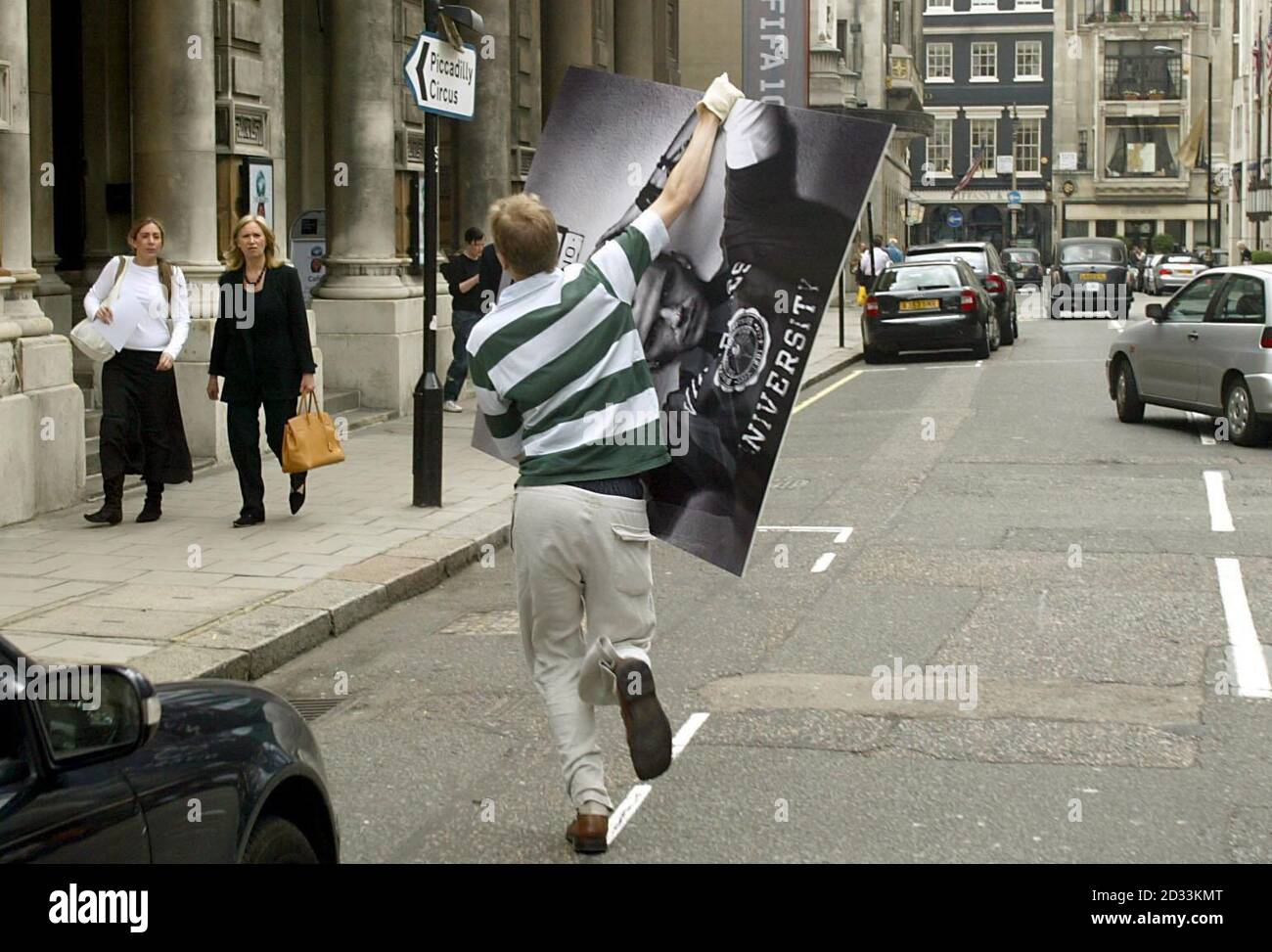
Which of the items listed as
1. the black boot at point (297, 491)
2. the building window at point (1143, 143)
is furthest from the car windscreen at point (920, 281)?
the building window at point (1143, 143)

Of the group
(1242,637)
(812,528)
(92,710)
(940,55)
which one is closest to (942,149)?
(940,55)

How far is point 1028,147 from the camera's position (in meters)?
100

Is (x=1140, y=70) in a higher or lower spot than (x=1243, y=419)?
higher

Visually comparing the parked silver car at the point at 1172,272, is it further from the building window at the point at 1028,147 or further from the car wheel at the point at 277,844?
the car wheel at the point at 277,844

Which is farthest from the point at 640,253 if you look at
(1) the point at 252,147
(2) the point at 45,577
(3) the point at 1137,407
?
(3) the point at 1137,407

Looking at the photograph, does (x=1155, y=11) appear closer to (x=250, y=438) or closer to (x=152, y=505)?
(x=250, y=438)

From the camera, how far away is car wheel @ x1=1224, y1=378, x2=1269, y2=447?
15816mm

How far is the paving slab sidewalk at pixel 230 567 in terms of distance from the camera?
832 cm

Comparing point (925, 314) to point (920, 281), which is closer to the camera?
point (925, 314)

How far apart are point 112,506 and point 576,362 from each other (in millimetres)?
6798

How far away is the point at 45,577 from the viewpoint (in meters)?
9.88

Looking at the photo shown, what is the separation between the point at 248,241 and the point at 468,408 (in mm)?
8372

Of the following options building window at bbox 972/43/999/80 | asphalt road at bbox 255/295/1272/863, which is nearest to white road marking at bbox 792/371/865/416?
asphalt road at bbox 255/295/1272/863

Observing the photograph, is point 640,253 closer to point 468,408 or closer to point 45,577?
point 45,577
